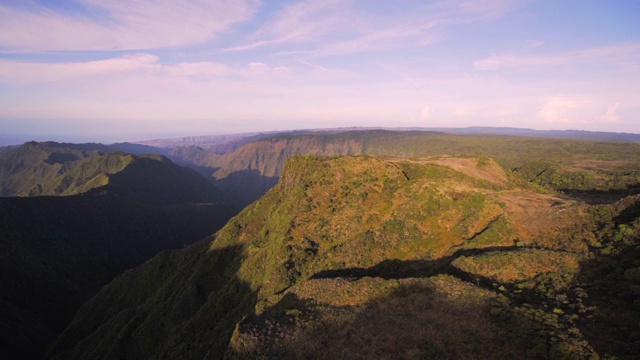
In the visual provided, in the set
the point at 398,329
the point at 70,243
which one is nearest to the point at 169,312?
the point at 398,329

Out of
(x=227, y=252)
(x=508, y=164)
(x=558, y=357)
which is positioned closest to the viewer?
(x=558, y=357)

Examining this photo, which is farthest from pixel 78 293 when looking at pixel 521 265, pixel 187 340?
pixel 521 265

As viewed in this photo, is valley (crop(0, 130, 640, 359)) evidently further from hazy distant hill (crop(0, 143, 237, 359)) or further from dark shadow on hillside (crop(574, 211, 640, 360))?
hazy distant hill (crop(0, 143, 237, 359))

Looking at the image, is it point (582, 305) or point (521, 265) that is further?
point (521, 265)

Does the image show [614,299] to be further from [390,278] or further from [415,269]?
[390,278]

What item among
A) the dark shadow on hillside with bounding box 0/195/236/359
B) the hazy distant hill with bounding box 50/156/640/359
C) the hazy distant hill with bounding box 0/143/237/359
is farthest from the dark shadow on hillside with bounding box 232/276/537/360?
the dark shadow on hillside with bounding box 0/195/236/359

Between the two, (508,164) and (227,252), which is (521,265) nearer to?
(227,252)

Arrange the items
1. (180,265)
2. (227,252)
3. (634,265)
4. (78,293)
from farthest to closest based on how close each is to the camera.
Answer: (78,293) → (180,265) → (227,252) → (634,265)
